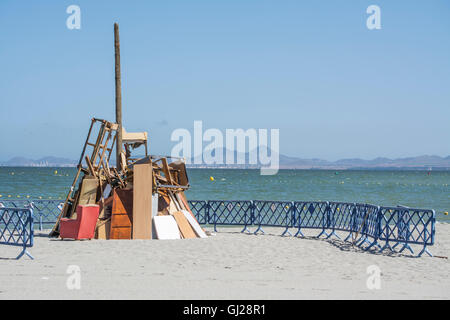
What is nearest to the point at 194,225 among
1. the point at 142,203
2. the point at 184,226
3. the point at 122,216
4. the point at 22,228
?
the point at 184,226

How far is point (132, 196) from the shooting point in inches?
758

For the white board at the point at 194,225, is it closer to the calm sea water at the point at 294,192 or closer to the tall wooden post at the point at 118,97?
the tall wooden post at the point at 118,97

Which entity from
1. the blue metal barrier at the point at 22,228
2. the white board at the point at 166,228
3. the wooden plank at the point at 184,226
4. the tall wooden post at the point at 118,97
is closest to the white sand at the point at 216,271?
the blue metal barrier at the point at 22,228

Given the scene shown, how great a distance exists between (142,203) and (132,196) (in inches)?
17.2

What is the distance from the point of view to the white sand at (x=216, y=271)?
Result: 34.7 feet

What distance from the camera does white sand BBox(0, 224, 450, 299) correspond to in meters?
10.6

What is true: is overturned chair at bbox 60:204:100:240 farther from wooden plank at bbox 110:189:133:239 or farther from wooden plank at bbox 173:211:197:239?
wooden plank at bbox 173:211:197:239

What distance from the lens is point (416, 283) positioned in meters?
11.9

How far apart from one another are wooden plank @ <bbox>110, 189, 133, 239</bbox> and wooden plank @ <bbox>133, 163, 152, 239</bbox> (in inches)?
7.7
